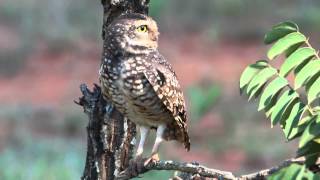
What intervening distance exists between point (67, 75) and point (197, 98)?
14.1ft

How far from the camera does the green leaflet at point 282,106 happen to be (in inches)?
118

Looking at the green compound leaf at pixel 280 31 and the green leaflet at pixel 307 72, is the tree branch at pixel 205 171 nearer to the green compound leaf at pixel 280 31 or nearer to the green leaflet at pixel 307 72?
the green leaflet at pixel 307 72

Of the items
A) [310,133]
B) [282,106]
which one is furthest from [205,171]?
[310,133]

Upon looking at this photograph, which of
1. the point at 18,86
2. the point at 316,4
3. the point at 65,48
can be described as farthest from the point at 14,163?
the point at 316,4

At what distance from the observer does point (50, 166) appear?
9750 mm

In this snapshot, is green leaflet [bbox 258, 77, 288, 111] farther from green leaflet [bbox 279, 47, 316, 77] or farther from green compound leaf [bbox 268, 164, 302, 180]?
green compound leaf [bbox 268, 164, 302, 180]

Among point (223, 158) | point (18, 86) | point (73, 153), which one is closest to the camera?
point (73, 153)

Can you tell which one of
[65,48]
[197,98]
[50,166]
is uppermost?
[65,48]

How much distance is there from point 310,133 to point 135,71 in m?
1.50

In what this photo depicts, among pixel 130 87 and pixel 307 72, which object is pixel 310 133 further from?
pixel 130 87

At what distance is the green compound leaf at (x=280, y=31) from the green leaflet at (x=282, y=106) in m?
0.22

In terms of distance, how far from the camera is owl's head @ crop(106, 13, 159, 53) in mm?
3795

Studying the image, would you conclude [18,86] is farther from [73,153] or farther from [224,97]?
[73,153]

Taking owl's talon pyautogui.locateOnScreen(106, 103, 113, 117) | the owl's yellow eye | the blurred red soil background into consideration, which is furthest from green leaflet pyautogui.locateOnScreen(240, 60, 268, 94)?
the blurred red soil background
